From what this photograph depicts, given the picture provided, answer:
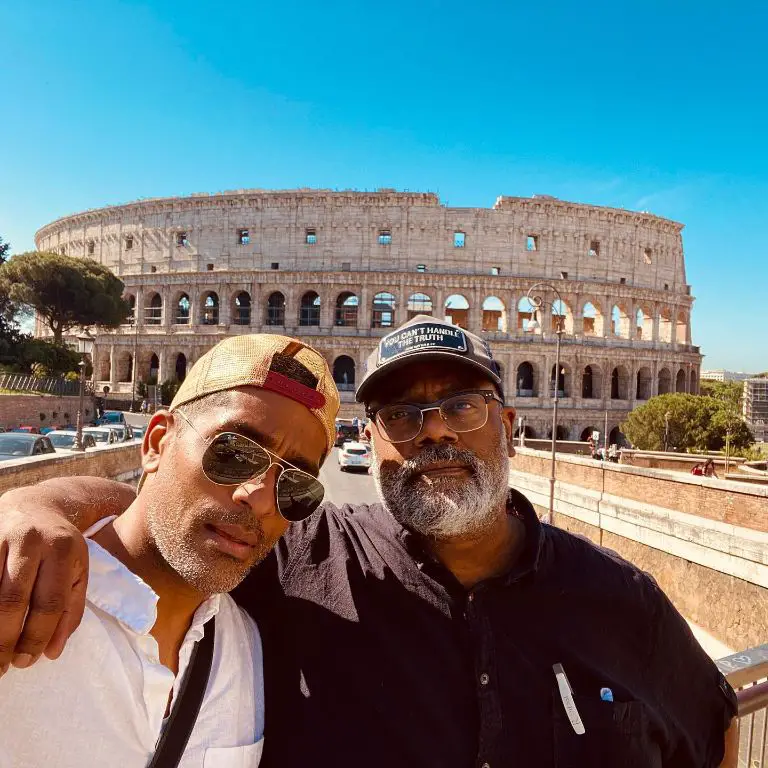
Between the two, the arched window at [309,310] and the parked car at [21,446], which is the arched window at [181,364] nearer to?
the arched window at [309,310]

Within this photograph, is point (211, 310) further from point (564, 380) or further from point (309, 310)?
point (564, 380)

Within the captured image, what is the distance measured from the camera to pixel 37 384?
24.3m

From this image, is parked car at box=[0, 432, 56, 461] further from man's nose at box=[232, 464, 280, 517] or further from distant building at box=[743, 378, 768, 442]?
distant building at box=[743, 378, 768, 442]

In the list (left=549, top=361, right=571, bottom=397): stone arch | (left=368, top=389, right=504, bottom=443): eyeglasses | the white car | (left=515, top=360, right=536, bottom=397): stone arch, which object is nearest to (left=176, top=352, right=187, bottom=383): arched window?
the white car

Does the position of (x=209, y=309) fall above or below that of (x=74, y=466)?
above

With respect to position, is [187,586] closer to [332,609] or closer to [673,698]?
[332,609]

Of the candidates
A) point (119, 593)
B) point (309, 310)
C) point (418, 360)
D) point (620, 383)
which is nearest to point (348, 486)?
point (418, 360)

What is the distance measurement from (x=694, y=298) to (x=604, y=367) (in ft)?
37.9

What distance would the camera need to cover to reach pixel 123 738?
1.10m

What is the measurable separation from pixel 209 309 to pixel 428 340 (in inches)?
1598

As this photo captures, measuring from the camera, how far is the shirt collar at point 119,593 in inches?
44.0

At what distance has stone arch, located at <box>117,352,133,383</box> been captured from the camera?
129 feet

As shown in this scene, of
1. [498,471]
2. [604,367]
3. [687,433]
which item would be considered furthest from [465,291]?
[498,471]

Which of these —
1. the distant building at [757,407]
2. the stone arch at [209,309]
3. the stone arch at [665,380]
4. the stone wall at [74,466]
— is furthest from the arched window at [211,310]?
the distant building at [757,407]
